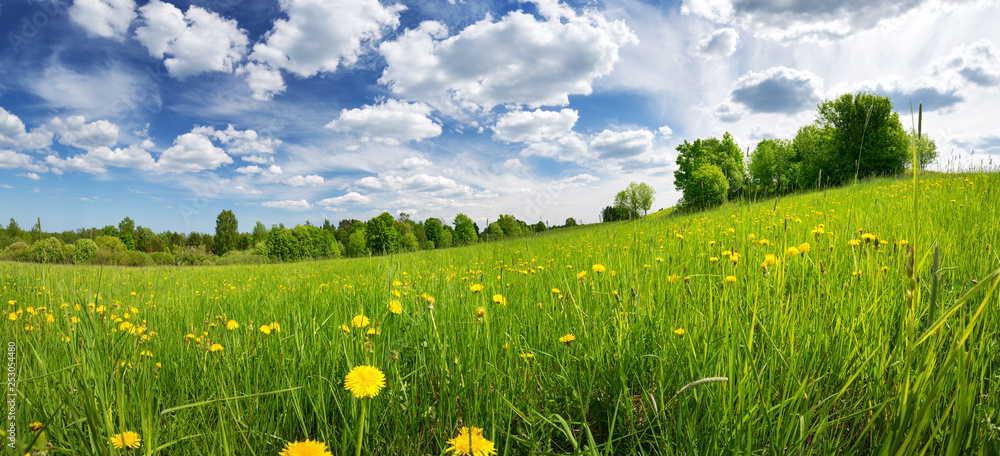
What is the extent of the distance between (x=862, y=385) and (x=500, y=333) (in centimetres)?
144

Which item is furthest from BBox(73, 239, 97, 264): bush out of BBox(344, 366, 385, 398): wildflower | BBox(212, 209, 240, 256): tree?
BBox(212, 209, 240, 256): tree

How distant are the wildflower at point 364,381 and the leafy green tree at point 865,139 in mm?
33325

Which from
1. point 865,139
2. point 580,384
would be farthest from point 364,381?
point 865,139

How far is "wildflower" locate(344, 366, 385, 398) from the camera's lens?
1017 mm

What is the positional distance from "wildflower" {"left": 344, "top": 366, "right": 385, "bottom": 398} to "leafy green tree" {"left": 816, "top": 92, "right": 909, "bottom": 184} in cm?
3333

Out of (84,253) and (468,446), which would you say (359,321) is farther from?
(84,253)

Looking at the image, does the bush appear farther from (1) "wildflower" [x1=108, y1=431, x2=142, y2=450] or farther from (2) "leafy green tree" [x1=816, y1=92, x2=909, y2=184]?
(2) "leafy green tree" [x1=816, y1=92, x2=909, y2=184]

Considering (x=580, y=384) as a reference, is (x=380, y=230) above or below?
above

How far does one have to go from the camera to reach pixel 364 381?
3.45 feet

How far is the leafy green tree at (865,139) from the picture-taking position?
27016mm

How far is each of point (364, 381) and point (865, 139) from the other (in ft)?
120

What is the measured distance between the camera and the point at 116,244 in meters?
28.1

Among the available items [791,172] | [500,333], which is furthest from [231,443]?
[791,172]

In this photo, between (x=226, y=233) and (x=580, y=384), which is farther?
(x=226, y=233)
